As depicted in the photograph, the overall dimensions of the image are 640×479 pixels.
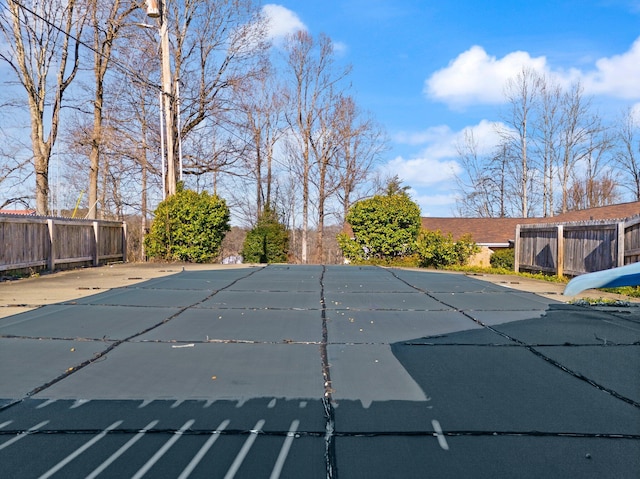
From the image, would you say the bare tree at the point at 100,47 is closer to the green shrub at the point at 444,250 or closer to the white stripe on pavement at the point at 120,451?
the green shrub at the point at 444,250

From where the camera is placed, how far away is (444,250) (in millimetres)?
12898

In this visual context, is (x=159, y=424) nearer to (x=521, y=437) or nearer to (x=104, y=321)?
(x=521, y=437)

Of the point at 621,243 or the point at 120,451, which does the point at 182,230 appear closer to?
the point at 621,243

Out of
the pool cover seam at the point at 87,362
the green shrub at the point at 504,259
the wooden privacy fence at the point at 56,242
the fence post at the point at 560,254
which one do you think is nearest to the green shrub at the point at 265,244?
the wooden privacy fence at the point at 56,242

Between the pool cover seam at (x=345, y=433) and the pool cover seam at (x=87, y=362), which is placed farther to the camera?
the pool cover seam at (x=87, y=362)

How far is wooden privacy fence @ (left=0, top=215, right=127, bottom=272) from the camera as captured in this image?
8.74 meters

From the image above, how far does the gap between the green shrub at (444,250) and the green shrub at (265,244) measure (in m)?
5.38

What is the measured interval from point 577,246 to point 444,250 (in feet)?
12.0

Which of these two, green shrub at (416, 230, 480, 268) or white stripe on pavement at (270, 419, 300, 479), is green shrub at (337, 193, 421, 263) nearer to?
green shrub at (416, 230, 480, 268)

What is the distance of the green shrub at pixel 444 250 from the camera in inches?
509

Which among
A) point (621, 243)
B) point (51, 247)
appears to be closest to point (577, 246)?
point (621, 243)

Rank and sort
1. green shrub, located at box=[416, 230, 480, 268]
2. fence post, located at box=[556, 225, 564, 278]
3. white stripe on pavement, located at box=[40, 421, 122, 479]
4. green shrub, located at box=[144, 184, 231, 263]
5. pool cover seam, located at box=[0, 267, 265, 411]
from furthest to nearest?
green shrub, located at box=[144, 184, 231, 263] → green shrub, located at box=[416, 230, 480, 268] → fence post, located at box=[556, 225, 564, 278] → pool cover seam, located at box=[0, 267, 265, 411] → white stripe on pavement, located at box=[40, 421, 122, 479]

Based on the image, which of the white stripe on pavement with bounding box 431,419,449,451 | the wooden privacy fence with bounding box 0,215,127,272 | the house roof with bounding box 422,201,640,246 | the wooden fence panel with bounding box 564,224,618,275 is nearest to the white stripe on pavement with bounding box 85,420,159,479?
the white stripe on pavement with bounding box 431,419,449,451

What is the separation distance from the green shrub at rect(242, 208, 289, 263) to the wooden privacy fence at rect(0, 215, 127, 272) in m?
4.26
